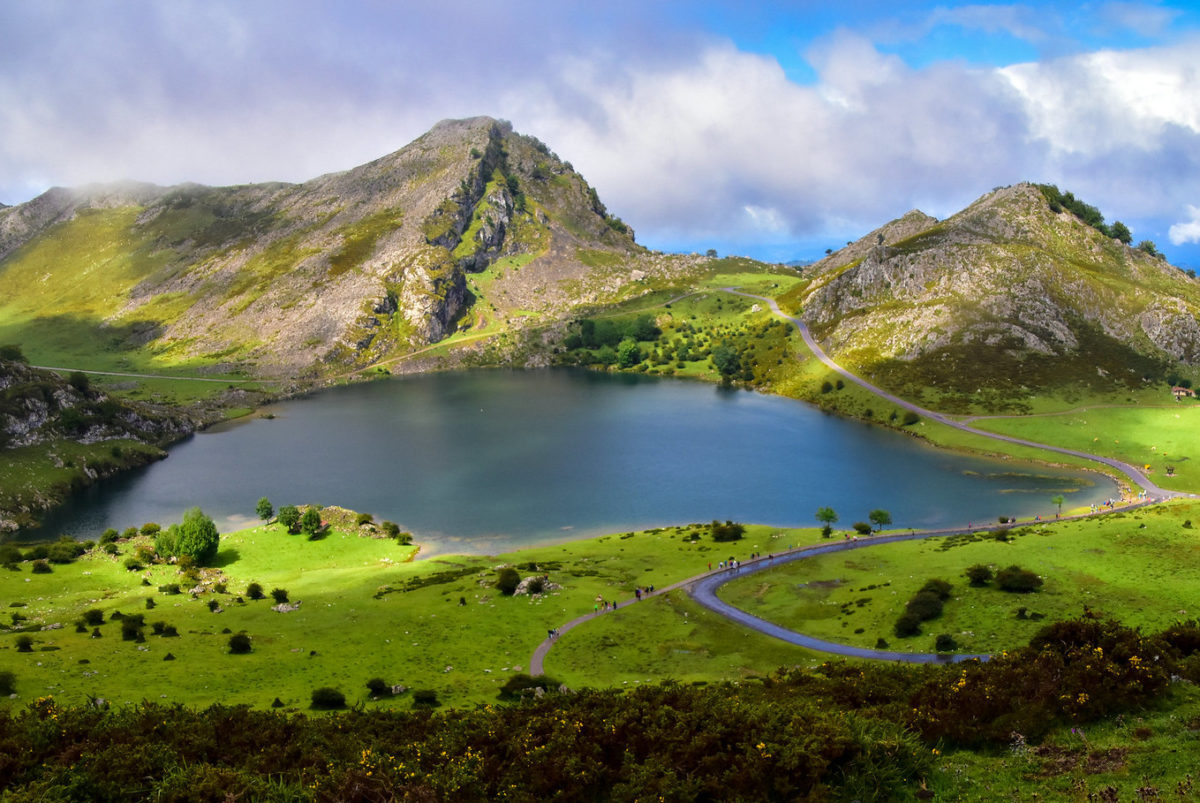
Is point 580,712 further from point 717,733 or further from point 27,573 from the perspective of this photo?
point 27,573

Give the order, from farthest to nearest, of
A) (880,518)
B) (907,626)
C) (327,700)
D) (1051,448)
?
1. (1051,448)
2. (880,518)
3. (907,626)
4. (327,700)

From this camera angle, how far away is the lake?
116500 millimetres

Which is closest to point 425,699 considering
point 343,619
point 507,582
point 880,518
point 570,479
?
point 343,619

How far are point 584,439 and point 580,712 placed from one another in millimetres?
126748

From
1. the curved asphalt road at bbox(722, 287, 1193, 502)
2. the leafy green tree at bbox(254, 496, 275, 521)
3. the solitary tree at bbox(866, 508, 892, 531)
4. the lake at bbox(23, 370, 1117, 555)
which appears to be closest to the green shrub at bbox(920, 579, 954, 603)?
the solitary tree at bbox(866, 508, 892, 531)

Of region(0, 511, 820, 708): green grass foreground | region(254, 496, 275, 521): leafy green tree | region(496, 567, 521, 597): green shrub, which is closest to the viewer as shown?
region(0, 511, 820, 708): green grass foreground

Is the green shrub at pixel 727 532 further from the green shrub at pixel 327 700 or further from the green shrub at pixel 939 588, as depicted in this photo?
the green shrub at pixel 327 700

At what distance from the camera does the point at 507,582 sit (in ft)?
258

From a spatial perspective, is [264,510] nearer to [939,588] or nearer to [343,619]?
[343,619]

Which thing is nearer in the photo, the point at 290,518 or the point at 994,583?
the point at 994,583

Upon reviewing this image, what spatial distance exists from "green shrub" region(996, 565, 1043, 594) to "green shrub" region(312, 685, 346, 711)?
186ft

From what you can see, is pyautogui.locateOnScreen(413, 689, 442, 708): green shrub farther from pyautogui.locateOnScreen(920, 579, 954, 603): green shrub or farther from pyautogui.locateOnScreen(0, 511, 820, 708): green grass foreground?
pyautogui.locateOnScreen(920, 579, 954, 603): green shrub

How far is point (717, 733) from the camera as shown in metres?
32.3

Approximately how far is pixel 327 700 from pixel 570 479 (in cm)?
8819
